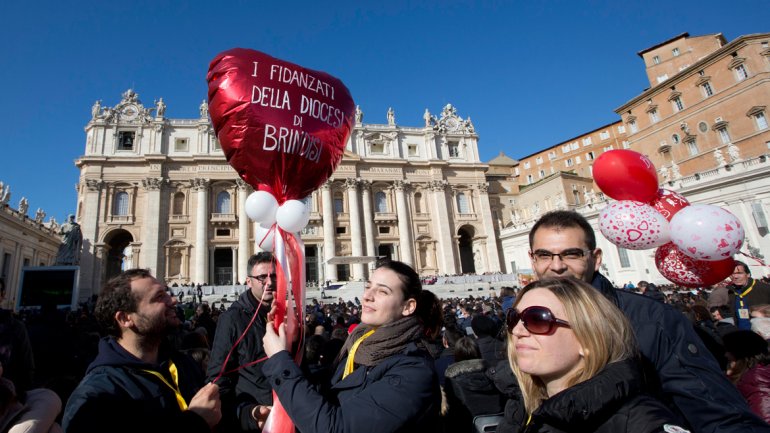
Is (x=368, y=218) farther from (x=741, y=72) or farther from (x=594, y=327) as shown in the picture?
(x=594, y=327)

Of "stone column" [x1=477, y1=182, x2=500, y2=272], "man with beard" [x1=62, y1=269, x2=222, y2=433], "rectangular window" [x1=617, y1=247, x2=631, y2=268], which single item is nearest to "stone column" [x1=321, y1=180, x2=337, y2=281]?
"stone column" [x1=477, y1=182, x2=500, y2=272]

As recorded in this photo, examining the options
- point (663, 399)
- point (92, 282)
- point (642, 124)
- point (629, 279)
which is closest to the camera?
point (663, 399)

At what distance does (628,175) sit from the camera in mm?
3371

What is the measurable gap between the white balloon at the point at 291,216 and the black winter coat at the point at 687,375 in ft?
7.00

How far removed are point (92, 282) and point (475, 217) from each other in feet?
111

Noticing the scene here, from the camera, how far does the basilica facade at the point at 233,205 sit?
31.0 m

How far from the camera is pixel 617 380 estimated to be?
1.27 metres

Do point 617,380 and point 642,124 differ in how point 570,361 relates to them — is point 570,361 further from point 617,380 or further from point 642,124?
point 642,124

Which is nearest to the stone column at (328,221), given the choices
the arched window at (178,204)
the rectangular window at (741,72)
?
the arched window at (178,204)

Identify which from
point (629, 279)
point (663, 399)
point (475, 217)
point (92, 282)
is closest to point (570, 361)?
point (663, 399)

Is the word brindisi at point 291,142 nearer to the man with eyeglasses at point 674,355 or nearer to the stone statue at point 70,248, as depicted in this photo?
the man with eyeglasses at point 674,355

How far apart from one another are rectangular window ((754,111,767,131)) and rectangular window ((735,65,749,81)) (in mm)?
3128

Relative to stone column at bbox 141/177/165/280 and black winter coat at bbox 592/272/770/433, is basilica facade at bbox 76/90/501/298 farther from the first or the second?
black winter coat at bbox 592/272/770/433

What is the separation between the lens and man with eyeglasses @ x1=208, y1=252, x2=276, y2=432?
8.68 feet
